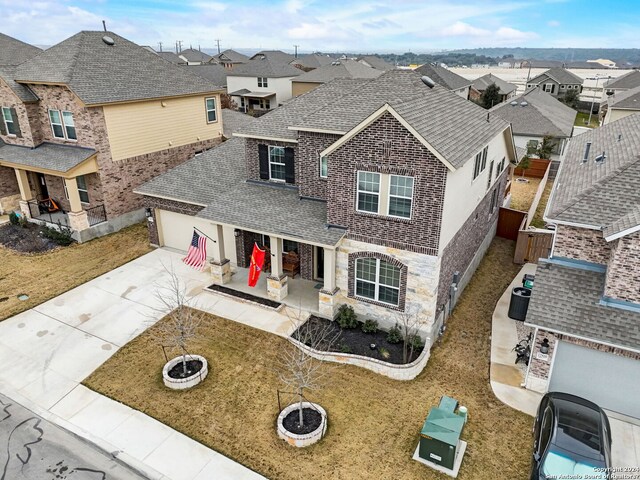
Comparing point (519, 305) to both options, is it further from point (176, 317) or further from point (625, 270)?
point (176, 317)

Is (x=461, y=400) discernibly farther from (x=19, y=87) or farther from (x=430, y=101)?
(x=19, y=87)

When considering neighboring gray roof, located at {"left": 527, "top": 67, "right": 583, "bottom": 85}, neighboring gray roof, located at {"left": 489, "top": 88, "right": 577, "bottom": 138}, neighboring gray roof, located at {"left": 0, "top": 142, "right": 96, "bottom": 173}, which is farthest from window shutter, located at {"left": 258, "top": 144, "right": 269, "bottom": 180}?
neighboring gray roof, located at {"left": 527, "top": 67, "right": 583, "bottom": 85}

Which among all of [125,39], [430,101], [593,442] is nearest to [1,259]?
[125,39]

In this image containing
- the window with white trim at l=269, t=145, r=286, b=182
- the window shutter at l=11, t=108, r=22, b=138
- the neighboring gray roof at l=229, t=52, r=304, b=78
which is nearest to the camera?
the window with white trim at l=269, t=145, r=286, b=182

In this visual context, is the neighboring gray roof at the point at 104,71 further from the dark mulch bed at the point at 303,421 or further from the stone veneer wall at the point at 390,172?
the dark mulch bed at the point at 303,421

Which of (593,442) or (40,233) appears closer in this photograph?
(593,442)

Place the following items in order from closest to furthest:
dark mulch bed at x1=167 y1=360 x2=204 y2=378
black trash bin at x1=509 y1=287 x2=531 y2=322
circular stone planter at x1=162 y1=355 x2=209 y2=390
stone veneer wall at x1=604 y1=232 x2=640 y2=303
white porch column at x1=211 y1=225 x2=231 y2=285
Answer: stone veneer wall at x1=604 y1=232 x2=640 y2=303 < circular stone planter at x1=162 y1=355 x2=209 y2=390 < dark mulch bed at x1=167 y1=360 x2=204 y2=378 < black trash bin at x1=509 y1=287 x2=531 y2=322 < white porch column at x1=211 y1=225 x2=231 y2=285

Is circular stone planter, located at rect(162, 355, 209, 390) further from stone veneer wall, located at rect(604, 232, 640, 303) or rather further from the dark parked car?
stone veneer wall, located at rect(604, 232, 640, 303)
